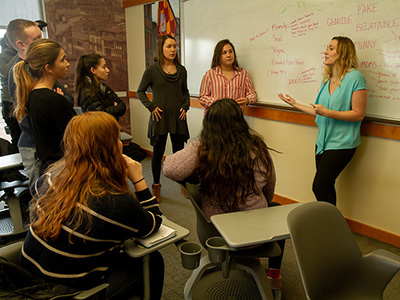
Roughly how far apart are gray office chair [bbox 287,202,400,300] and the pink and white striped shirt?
70.5 inches

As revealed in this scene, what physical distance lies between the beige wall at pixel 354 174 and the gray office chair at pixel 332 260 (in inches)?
47.6

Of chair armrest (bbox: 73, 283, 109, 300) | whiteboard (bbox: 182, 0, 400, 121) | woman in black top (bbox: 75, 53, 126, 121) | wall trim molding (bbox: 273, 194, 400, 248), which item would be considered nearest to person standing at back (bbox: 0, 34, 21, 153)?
woman in black top (bbox: 75, 53, 126, 121)

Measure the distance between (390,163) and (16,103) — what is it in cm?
245

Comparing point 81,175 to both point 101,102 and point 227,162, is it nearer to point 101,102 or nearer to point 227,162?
point 227,162

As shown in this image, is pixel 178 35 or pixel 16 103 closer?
pixel 16 103

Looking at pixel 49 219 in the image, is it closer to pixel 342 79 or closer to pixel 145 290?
pixel 145 290

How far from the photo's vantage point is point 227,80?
9.30ft

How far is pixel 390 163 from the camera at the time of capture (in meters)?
2.21

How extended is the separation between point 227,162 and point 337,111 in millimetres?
1144

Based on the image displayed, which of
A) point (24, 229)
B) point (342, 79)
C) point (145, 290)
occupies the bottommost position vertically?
point (24, 229)

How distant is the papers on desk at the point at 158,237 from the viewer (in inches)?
44.7

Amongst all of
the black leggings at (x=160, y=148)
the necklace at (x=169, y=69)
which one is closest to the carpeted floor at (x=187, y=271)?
the black leggings at (x=160, y=148)

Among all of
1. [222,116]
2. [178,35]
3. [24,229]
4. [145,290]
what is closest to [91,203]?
[145,290]

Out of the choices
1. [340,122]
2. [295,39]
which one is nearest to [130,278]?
[340,122]
